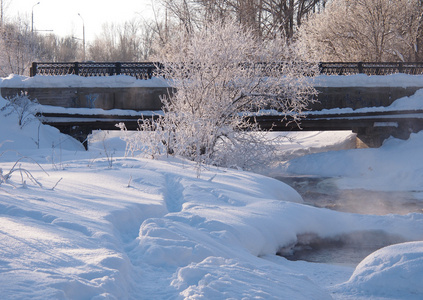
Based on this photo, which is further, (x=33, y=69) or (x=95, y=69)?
(x=95, y=69)

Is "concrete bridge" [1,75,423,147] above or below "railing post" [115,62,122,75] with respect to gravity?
below

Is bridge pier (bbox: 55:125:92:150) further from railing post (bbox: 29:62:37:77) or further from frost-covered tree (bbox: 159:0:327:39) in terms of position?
frost-covered tree (bbox: 159:0:327:39)

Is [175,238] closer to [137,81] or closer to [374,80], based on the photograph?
[137,81]

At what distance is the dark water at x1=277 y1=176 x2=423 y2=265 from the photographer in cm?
673

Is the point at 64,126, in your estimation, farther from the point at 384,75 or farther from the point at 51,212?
the point at 51,212

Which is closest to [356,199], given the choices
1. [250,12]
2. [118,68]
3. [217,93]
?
[217,93]

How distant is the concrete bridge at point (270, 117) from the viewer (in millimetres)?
18812

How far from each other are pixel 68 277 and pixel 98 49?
59298 millimetres

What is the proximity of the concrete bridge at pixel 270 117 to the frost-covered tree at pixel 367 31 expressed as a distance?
497cm

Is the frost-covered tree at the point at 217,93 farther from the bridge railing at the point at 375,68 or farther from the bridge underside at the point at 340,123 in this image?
the bridge railing at the point at 375,68

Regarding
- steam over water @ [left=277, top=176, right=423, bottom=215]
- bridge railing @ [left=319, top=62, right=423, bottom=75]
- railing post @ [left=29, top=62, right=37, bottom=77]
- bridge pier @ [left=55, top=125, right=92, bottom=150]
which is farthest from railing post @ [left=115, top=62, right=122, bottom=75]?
bridge railing @ [left=319, top=62, right=423, bottom=75]

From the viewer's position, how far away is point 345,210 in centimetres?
1134

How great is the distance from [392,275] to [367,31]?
72.2 ft

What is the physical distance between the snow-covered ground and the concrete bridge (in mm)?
9476
